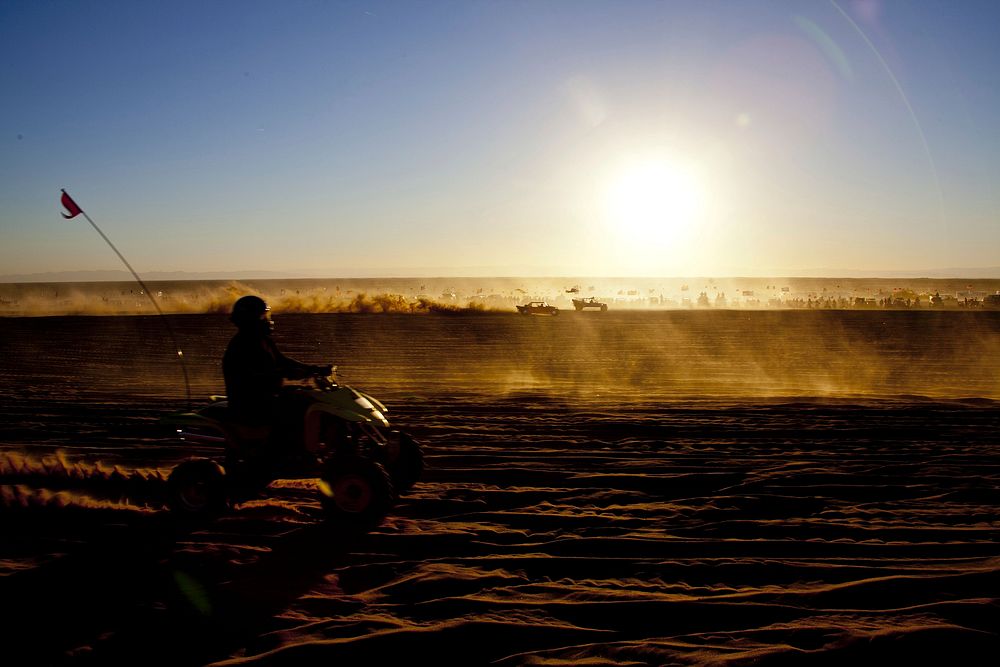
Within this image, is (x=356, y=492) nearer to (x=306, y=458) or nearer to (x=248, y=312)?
(x=306, y=458)

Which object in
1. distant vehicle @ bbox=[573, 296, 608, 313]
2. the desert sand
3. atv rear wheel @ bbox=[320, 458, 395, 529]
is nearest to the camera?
the desert sand

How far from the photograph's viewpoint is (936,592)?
4.80 meters

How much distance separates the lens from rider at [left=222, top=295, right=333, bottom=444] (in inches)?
250

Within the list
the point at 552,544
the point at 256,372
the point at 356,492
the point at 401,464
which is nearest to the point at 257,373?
the point at 256,372

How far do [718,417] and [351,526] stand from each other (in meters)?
6.91

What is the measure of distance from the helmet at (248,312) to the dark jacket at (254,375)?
0.31 ft

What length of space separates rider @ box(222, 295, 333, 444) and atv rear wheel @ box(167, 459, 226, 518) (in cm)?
51

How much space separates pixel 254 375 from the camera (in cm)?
634

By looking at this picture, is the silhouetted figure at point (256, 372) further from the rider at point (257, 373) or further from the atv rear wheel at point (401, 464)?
the atv rear wheel at point (401, 464)

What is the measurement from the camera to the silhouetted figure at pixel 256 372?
6352mm

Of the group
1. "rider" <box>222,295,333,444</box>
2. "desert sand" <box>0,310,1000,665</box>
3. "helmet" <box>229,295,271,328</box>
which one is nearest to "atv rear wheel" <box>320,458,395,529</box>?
"desert sand" <box>0,310,1000,665</box>

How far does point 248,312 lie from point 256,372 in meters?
0.53

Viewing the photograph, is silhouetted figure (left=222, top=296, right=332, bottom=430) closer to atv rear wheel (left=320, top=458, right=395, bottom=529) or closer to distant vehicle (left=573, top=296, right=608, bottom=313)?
atv rear wheel (left=320, top=458, right=395, bottom=529)

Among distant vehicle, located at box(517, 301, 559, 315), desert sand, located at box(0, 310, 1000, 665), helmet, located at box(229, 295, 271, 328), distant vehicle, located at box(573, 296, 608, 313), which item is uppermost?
distant vehicle, located at box(573, 296, 608, 313)
